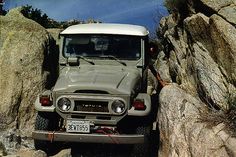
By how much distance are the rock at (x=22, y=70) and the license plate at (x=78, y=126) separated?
90.3 inches

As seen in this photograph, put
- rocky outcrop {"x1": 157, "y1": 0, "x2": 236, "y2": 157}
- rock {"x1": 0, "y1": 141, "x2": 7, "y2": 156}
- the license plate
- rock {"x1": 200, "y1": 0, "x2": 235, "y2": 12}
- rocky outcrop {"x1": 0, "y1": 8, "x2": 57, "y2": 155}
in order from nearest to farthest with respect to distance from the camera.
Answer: rocky outcrop {"x1": 157, "y1": 0, "x2": 236, "y2": 157} < the license plate < rock {"x1": 0, "y1": 141, "x2": 7, "y2": 156} < rock {"x1": 200, "y1": 0, "x2": 235, "y2": 12} < rocky outcrop {"x1": 0, "y1": 8, "x2": 57, "y2": 155}

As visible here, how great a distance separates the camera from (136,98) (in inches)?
386

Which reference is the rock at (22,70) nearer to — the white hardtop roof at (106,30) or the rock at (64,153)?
the white hardtop roof at (106,30)

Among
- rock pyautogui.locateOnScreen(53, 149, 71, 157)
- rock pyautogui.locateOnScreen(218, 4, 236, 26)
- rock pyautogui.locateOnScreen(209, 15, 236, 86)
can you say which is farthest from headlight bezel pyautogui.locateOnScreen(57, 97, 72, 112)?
rock pyautogui.locateOnScreen(218, 4, 236, 26)

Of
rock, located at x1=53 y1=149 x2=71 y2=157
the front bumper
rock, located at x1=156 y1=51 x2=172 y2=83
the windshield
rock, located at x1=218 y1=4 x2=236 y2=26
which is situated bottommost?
rock, located at x1=53 y1=149 x2=71 y2=157

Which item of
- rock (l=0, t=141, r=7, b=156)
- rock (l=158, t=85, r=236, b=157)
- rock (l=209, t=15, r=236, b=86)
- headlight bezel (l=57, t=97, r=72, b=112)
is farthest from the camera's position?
rock (l=0, t=141, r=7, b=156)

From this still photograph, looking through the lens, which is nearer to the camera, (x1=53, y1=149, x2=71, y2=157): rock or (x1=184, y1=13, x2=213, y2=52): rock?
(x1=53, y1=149, x2=71, y2=157): rock

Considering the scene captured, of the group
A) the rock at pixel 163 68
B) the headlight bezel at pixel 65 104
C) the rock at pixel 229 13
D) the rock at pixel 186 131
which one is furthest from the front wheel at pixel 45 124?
the rock at pixel 163 68

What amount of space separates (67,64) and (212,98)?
11.4 ft

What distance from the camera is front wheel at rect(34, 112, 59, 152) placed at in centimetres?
1005

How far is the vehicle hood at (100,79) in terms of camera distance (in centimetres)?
973

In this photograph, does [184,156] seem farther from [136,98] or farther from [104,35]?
[104,35]

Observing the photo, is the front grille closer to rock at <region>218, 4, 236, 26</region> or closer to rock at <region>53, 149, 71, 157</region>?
rock at <region>53, 149, 71, 157</region>

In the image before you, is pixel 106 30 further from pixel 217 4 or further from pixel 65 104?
pixel 217 4
